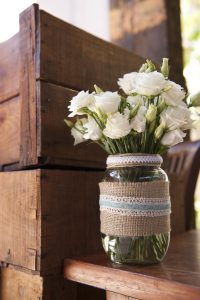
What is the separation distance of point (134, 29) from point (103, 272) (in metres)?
1.53

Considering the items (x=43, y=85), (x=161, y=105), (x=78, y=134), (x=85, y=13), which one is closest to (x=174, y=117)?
(x=161, y=105)

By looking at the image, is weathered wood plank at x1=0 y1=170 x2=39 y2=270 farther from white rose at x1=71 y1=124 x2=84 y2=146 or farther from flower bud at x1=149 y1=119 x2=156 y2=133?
flower bud at x1=149 y1=119 x2=156 y2=133

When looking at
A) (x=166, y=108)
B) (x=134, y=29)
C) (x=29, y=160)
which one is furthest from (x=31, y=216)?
(x=134, y=29)

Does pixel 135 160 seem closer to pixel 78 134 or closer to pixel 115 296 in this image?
pixel 78 134

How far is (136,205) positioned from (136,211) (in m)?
0.01

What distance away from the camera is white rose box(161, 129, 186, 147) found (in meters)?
0.74

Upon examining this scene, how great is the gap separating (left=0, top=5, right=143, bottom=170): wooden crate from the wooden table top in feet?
0.90

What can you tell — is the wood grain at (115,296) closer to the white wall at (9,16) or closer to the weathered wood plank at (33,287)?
the weathered wood plank at (33,287)

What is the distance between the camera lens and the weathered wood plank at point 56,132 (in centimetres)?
86

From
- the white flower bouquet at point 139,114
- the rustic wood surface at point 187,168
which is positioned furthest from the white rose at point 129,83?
the rustic wood surface at point 187,168

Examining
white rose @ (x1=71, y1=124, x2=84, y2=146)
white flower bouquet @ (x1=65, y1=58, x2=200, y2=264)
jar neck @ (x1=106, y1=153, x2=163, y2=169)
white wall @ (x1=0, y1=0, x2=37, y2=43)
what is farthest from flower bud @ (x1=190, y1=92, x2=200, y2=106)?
white wall @ (x1=0, y1=0, x2=37, y2=43)

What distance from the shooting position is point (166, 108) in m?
0.74

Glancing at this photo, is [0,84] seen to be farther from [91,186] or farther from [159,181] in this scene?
[159,181]

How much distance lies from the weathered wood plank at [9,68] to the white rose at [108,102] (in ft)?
1.09
